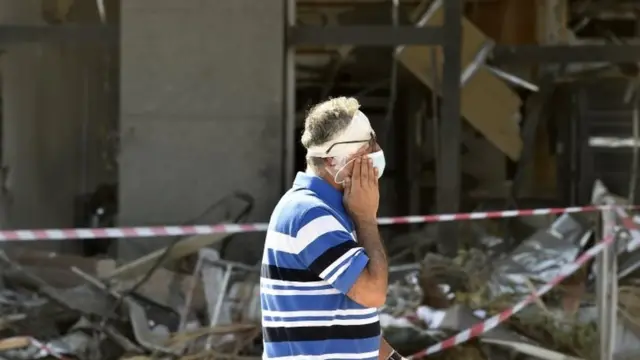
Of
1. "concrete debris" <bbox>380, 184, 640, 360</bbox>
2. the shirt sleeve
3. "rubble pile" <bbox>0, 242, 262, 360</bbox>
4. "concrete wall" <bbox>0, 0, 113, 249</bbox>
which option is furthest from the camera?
"concrete wall" <bbox>0, 0, 113, 249</bbox>

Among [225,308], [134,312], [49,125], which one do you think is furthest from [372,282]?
[49,125]

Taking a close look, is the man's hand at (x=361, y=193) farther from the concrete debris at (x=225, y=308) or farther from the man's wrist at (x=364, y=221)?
the concrete debris at (x=225, y=308)

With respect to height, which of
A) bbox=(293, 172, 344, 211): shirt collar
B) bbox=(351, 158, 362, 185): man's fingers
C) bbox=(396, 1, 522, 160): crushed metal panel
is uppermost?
bbox=(396, 1, 522, 160): crushed metal panel

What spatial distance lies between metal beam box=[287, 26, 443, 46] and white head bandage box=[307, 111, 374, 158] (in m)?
2.88

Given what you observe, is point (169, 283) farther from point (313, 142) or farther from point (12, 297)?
point (313, 142)

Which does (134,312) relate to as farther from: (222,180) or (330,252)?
(330,252)

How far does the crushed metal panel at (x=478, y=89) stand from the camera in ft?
19.8

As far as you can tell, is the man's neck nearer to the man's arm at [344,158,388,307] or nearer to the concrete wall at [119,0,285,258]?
the man's arm at [344,158,388,307]

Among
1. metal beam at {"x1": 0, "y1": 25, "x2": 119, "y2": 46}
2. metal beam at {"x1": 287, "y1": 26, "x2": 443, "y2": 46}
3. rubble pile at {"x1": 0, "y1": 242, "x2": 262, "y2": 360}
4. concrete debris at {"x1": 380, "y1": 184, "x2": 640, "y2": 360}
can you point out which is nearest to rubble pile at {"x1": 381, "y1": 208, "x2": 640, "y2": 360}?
concrete debris at {"x1": 380, "y1": 184, "x2": 640, "y2": 360}

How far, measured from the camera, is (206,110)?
5043mm

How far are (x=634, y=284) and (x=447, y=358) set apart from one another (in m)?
1.19

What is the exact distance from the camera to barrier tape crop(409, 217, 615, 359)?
428cm

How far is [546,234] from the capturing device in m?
5.16

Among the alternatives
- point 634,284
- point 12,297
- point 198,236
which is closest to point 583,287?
point 634,284
